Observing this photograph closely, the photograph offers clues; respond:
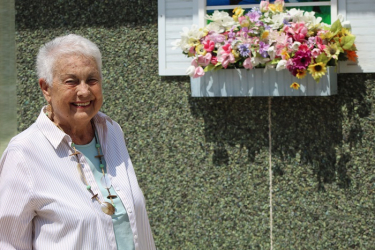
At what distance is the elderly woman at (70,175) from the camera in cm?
222

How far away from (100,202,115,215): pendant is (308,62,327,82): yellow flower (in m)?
2.07

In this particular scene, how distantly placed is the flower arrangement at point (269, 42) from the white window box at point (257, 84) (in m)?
0.07

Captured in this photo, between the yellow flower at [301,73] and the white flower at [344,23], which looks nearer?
the yellow flower at [301,73]

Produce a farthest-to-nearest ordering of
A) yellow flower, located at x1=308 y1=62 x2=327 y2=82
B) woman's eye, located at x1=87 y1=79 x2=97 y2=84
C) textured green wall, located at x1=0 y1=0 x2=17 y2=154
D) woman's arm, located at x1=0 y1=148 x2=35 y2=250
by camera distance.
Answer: textured green wall, located at x1=0 y1=0 x2=17 y2=154 → yellow flower, located at x1=308 y1=62 x2=327 y2=82 → woman's eye, located at x1=87 y1=79 x2=97 y2=84 → woman's arm, located at x1=0 y1=148 x2=35 y2=250

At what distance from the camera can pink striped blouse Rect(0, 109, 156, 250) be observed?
2209 mm

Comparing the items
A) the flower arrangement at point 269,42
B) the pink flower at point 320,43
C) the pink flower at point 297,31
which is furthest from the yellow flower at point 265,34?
the pink flower at point 320,43

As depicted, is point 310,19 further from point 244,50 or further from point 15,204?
point 15,204

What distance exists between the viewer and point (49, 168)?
2.28 metres

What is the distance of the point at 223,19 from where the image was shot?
166 inches

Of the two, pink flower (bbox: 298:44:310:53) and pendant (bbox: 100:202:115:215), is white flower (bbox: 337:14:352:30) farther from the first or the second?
pendant (bbox: 100:202:115:215)

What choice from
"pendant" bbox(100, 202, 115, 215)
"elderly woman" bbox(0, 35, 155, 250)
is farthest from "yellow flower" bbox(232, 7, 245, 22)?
"pendant" bbox(100, 202, 115, 215)

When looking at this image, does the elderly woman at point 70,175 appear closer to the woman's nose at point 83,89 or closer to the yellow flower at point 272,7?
the woman's nose at point 83,89

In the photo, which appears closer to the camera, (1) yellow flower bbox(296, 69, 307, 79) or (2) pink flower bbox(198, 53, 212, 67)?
(1) yellow flower bbox(296, 69, 307, 79)

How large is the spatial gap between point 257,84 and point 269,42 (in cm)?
33
